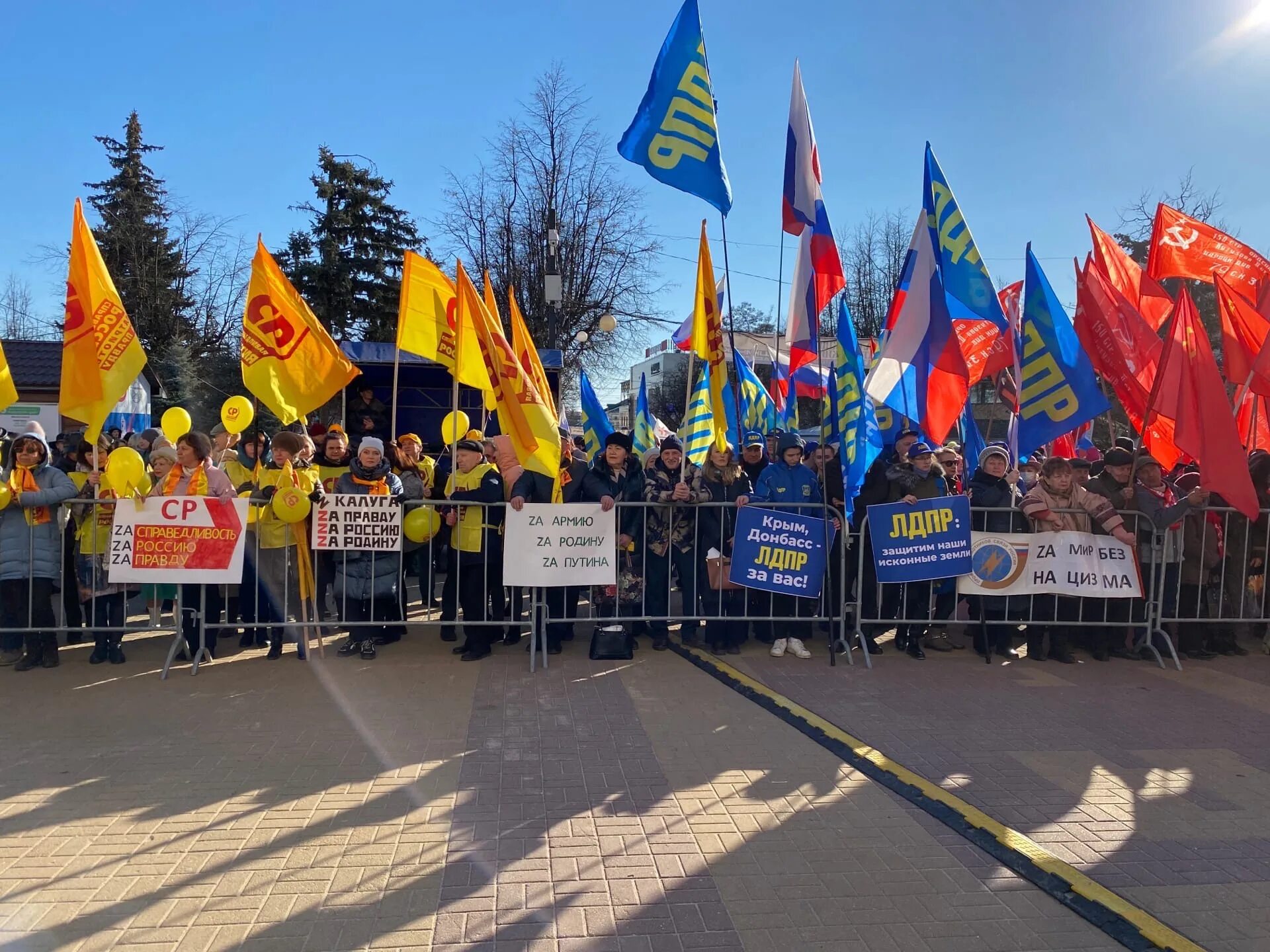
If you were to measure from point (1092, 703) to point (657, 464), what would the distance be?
418 cm

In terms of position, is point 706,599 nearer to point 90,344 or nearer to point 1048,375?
point 1048,375

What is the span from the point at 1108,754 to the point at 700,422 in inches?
184

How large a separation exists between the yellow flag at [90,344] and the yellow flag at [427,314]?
8.03 ft

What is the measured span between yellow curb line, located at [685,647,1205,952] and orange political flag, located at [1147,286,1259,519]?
4.03 meters

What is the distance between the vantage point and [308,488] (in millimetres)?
6977

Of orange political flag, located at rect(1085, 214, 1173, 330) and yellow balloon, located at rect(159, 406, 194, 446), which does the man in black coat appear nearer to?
orange political flag, located at rect(1085, 214, 1173, 330)

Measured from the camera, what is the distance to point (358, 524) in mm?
7098

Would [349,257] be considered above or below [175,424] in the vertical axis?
above

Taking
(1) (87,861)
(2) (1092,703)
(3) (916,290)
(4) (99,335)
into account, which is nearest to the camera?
(1) (87,861)

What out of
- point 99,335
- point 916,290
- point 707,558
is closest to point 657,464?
point 707,558

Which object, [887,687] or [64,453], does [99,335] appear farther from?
[887,687]

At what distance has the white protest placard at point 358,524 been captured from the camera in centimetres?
705

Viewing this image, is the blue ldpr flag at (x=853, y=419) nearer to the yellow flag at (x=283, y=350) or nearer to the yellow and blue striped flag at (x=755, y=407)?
the yellow flag at (x=283, y=350)

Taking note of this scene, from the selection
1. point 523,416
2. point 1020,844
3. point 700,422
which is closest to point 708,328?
point 700,422
